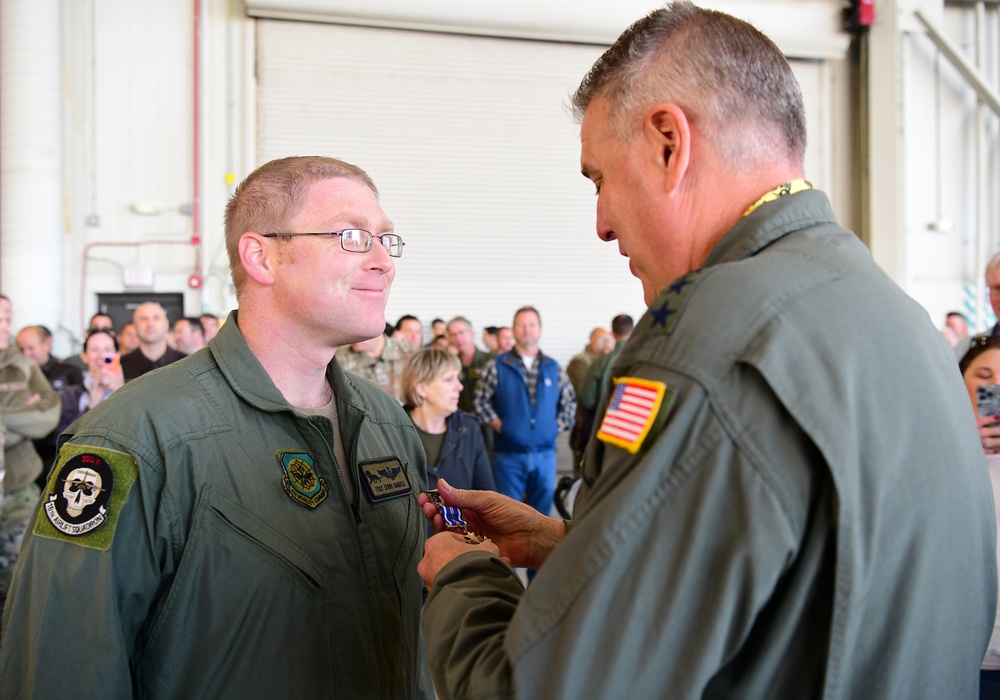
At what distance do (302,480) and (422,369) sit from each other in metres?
2.55

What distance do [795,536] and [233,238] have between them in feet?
4.76

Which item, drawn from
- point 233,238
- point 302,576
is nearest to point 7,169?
point 233,238

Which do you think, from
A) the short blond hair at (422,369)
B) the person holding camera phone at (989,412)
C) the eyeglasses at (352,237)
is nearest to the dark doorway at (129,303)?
the short blond hair at (422,369)

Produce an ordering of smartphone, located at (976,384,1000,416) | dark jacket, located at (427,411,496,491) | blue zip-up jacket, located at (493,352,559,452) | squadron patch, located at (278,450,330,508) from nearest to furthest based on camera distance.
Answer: squadron patch, located at (278,450,330,508) → smartphone, located at (976,384,1000,416) → dark jacket, located at (427,411,496,491) → blue zip-up jacket, located at (493,352,559,452)

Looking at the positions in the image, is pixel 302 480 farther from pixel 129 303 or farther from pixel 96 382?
pixel 129 303

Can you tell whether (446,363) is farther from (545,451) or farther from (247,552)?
(247,552)

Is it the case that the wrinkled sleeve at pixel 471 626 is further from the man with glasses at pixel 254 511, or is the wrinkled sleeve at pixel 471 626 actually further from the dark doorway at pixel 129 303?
the dark doorway at pixel 129 303

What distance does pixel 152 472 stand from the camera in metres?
1.42

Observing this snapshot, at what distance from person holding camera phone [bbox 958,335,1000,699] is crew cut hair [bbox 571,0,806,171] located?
4.84ft

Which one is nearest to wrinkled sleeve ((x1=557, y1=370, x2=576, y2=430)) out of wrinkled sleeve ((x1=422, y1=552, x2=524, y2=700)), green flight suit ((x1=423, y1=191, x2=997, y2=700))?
wrinkled sleeve ((x1=422, y1=552, x2=524, y2=700))

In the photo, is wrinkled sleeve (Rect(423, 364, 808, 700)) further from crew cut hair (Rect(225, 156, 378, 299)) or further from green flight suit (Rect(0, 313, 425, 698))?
crew cut hair (Rect(225, 156, 378, 299))

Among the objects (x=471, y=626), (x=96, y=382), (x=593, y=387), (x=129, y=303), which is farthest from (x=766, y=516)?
(x=129, y=303)

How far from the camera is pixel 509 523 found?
4.83 feet

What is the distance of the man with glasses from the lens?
4.43ft
